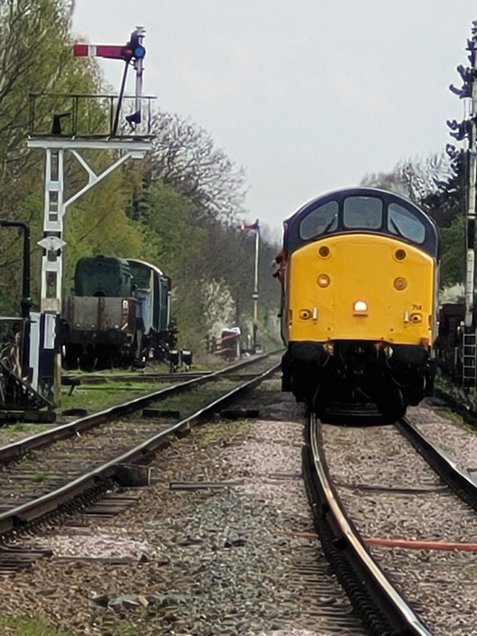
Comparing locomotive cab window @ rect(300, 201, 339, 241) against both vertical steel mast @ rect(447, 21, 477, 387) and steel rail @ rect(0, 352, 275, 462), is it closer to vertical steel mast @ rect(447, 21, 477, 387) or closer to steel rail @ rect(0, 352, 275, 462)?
steel rail @ rect(0, 352, 275, 462)

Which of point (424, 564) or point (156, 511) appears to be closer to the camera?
point (424, 564)

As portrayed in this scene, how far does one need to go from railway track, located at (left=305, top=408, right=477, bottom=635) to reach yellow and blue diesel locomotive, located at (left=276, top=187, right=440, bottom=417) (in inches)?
86.7

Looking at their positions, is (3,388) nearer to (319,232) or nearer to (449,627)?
(319,232)

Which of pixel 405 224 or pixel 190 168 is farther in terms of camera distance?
pixel 190 168

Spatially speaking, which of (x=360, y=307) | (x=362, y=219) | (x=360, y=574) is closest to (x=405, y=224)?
(x=362, y=219)

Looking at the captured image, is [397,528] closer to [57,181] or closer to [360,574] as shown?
[360,574]

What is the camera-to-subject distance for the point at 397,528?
28.6ft

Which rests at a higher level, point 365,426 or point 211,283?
point 211,283

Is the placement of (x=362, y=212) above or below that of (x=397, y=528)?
above

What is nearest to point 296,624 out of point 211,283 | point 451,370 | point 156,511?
point 156,511

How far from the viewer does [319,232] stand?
17516 millimetres

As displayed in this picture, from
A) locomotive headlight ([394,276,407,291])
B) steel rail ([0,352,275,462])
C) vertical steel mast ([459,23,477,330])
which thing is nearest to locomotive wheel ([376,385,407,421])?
locomotive headlight ([394,276,407,291])

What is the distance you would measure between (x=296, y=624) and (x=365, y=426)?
1232 centimetres

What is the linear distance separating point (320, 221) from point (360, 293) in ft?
4.21
